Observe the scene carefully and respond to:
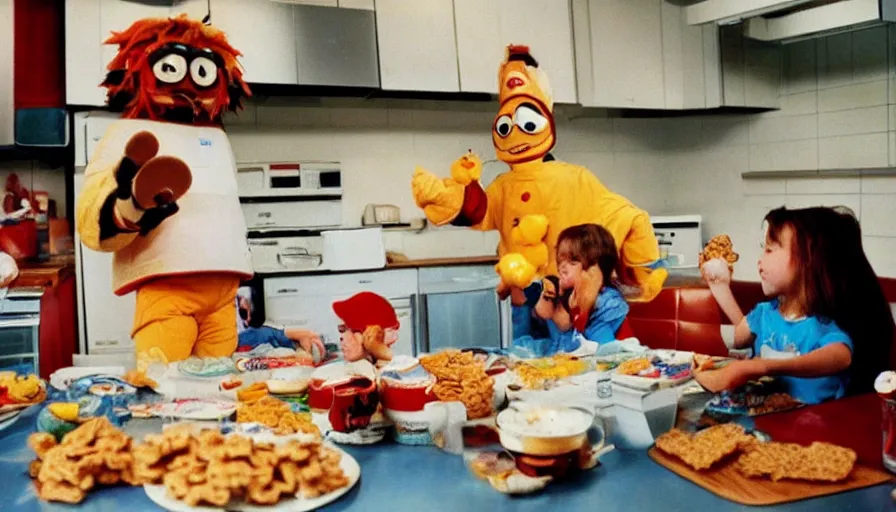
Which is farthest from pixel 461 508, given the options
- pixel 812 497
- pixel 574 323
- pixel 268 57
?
pixel 268 57

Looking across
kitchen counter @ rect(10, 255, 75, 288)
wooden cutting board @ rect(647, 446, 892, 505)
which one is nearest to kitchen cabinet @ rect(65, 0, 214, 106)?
kitchen counter @ rect(10, 255, 75, 288)

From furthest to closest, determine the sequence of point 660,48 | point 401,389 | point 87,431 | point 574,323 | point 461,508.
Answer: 1. point 660,48
2. point 574,323
3. point 401,389
4. point 87,431
5. point 461,508

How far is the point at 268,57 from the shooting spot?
289 centimetres

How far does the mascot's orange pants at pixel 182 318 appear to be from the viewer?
1654mm

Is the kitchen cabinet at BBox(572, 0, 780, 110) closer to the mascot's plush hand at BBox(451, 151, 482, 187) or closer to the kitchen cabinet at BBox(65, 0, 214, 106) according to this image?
the mascot's plush hand at BBox(451, 151, 482, 187)

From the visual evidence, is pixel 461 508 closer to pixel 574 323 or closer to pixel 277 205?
pixel 574 323

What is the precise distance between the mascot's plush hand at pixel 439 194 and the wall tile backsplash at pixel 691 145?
1563 millimetres

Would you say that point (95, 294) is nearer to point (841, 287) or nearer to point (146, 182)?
point (146, 182)

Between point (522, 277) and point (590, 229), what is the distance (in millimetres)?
185

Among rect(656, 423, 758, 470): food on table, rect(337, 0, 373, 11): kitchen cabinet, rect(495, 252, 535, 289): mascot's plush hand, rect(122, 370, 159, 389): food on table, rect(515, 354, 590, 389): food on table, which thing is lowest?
rect(656, 423, 758, 470): food on table

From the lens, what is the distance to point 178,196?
1.56m

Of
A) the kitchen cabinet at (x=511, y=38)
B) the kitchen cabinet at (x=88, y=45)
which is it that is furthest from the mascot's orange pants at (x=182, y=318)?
the kitchen cabinet at (x=511, y=38)

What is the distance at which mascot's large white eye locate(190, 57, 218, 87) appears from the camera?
169 centimetres

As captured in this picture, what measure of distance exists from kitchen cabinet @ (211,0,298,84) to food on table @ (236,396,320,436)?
1.98 m
